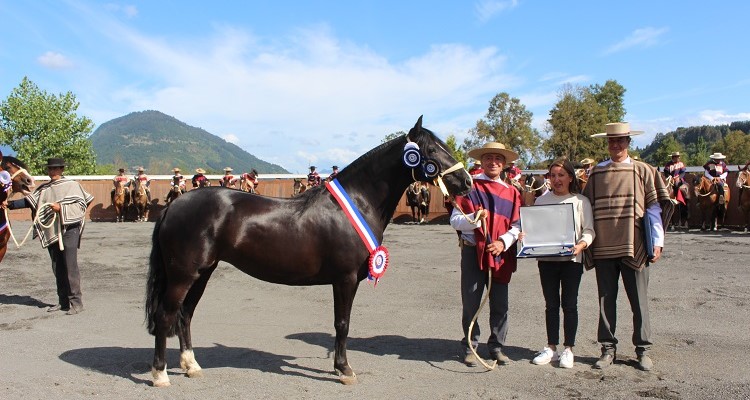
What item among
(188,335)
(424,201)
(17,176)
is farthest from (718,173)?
(17,176)

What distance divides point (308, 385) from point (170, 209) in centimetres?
183

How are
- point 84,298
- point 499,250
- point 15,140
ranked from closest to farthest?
point 499,250, point 84,298, point 15,140

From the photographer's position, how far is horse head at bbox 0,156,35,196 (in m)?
7.21

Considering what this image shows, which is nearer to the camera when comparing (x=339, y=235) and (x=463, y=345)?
(x=339, y=235)

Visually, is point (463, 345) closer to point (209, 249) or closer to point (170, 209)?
point (209, 249)

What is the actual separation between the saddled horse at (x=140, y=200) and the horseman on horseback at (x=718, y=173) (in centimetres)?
2273

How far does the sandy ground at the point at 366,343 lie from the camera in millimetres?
4359

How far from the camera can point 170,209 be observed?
15.1ft

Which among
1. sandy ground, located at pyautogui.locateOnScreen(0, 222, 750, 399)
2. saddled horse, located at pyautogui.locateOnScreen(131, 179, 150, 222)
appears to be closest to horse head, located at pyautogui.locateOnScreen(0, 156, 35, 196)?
sandy ground, located at pyautogui.locateOnScreen(0, 222, 750, 399)

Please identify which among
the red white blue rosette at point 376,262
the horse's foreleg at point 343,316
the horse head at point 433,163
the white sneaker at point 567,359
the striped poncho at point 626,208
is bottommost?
the white sneaker at point 567,359

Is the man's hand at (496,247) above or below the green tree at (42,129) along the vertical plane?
below

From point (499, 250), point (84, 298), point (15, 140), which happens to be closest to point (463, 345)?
point (499, 250)

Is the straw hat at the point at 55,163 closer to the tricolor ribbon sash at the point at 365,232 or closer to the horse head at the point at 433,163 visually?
the tricolor ribbon sash at the point at 365,232

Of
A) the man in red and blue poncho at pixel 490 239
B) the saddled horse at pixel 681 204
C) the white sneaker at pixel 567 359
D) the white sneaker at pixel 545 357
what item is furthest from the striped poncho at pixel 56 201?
the saddled horse at pixel 681 204
